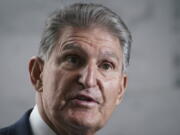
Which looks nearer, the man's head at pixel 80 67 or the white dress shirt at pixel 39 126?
the man's head at pixel 80 67

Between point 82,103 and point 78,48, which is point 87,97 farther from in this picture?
point 78,48

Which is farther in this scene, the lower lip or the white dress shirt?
the white dress shirt

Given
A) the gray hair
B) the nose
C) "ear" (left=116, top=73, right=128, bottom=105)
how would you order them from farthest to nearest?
"ear" (left=116, top=73, right=128, bottom=105)
the gray hair
the nose

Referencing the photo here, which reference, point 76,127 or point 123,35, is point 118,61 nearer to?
point 123,35

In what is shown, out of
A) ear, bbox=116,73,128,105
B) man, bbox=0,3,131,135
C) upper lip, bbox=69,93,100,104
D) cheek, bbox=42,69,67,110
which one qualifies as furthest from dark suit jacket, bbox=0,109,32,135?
ear, bbox=116,73,128,105

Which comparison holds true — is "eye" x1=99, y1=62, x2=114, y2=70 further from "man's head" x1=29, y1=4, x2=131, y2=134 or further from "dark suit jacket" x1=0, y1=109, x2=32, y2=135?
"dark suit jacket" x1=0, y1=109, x2=32, y2=135

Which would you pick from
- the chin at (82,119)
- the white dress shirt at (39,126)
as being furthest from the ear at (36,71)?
the chin at (82,119)

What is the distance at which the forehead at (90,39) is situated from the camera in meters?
1.71

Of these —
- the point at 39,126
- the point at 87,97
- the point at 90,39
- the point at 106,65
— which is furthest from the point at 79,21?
the point at 39,126

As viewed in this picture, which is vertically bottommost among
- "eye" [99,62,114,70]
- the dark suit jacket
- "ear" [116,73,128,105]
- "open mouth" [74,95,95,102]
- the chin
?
the dark suit jacket

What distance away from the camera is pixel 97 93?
1.67 meters

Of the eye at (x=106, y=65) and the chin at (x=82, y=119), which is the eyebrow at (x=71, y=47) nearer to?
the eye at (x=106, y=65)

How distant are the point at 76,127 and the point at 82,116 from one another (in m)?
0.05

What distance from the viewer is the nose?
163 cm
